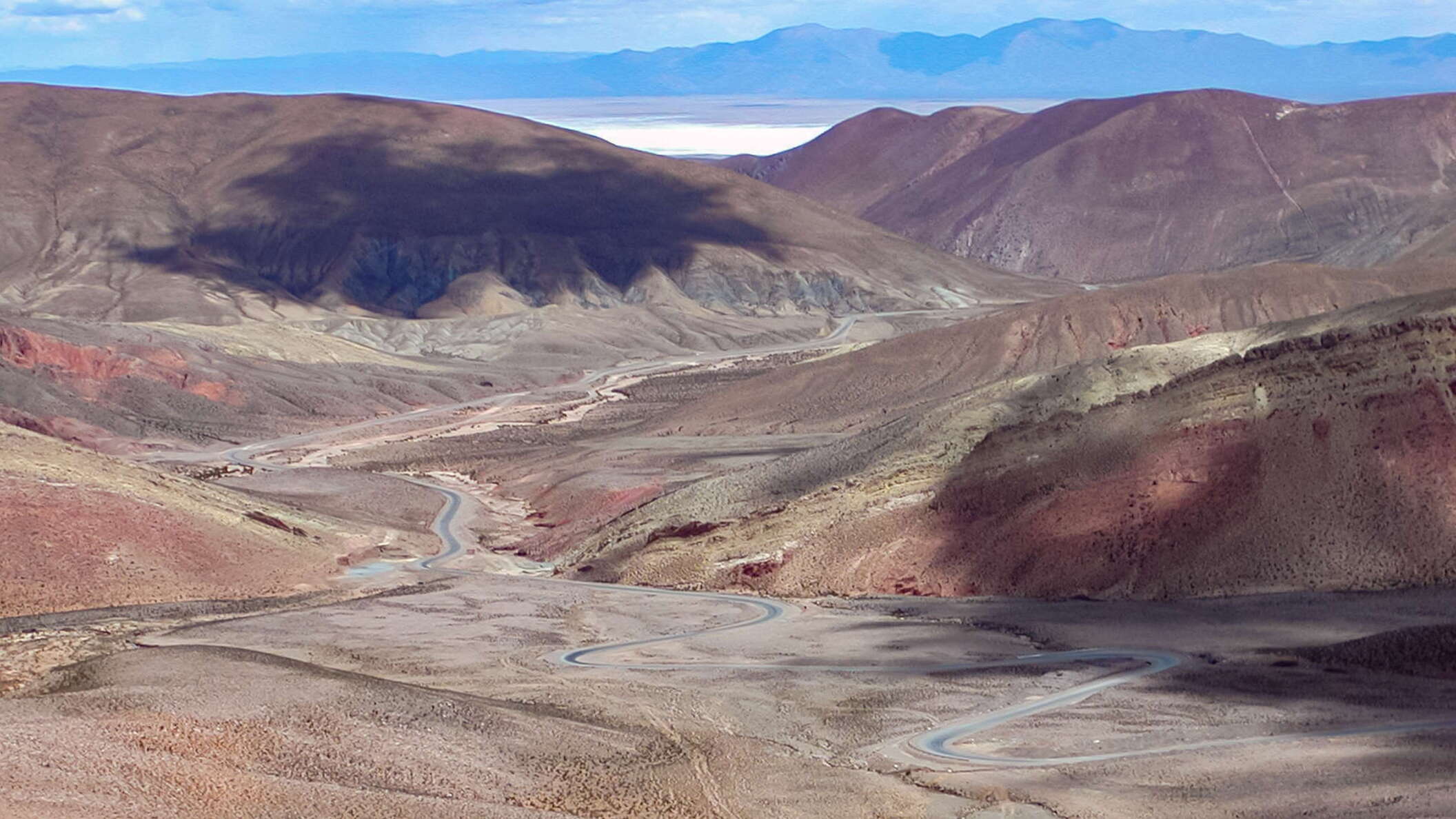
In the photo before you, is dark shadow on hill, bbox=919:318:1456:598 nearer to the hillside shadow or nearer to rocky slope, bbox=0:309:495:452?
the hillside shadow

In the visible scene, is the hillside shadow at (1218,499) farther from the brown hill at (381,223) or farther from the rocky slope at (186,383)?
the brown hill at (381,223)

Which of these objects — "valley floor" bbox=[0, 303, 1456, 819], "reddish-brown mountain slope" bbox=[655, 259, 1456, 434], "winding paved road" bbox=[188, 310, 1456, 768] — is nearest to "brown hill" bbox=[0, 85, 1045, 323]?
"reddish-brown mountain slope" bbox=[655, 259, 1456, 434]

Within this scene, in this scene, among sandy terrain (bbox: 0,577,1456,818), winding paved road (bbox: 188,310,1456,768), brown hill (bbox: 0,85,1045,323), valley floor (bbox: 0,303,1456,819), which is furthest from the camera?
brown hill (bbox: 0,85,1045,323)

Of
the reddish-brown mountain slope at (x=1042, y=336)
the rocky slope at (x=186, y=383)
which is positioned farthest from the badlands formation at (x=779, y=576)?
the rocky slope at (x=186, y=383)

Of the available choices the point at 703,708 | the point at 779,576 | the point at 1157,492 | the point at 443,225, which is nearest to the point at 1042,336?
the point at 779,576

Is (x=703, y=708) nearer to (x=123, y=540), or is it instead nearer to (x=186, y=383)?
(x=123, y=540)

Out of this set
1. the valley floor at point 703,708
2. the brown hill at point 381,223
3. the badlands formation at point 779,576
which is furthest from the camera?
the brown hill at point 381,223

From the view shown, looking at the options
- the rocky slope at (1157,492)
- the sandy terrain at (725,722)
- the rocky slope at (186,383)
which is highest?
the rocky slope at (1157,492)

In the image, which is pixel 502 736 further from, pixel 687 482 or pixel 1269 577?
pixel 687 482
